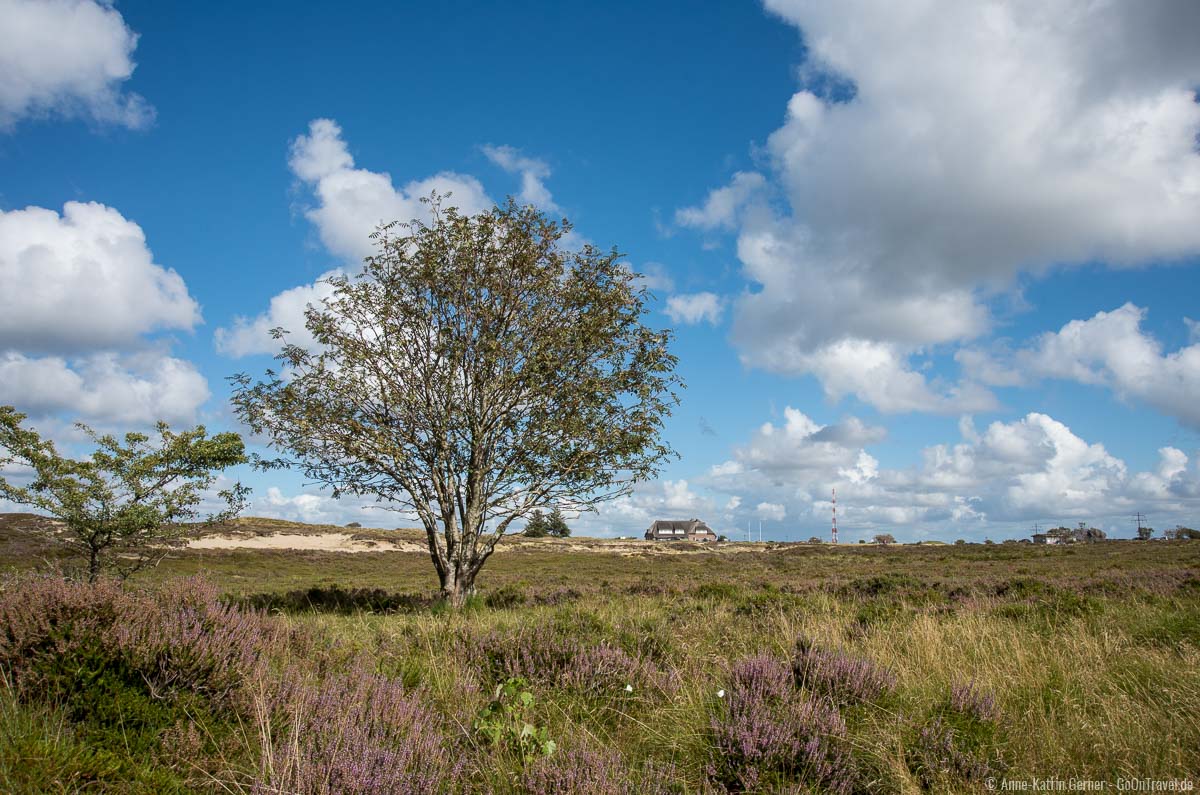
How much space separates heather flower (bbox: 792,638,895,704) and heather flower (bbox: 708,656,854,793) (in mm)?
497

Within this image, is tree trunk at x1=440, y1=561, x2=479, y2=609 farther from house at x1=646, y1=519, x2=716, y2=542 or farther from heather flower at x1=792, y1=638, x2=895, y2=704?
house at x1=646, y1=519, x2=716, y2=542

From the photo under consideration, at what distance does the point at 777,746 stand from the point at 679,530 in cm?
15169

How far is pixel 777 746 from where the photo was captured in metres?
4.01

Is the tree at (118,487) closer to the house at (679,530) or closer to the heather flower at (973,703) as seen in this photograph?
the heather flower at (973,703)

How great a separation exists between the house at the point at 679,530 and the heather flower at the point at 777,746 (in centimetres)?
14563

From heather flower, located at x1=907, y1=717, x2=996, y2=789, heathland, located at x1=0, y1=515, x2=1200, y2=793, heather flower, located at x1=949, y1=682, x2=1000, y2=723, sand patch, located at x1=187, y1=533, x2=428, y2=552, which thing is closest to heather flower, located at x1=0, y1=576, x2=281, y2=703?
heathland, located at x1=0, y1=515, x2=1200, y2=793

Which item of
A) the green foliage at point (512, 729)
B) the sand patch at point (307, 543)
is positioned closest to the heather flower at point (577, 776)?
the green foliage at point (512, 729)

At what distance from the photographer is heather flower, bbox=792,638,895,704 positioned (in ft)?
17.0

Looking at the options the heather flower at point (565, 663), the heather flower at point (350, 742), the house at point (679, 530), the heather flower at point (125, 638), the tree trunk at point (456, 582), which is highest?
the heather flower at point (125, 638)

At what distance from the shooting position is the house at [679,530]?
14888 centimetres

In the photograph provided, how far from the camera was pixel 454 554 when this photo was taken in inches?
646

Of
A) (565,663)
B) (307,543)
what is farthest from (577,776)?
(307,543)

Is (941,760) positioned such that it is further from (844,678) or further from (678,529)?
(678,529)

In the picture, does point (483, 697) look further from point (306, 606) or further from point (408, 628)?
point (306, 606)
